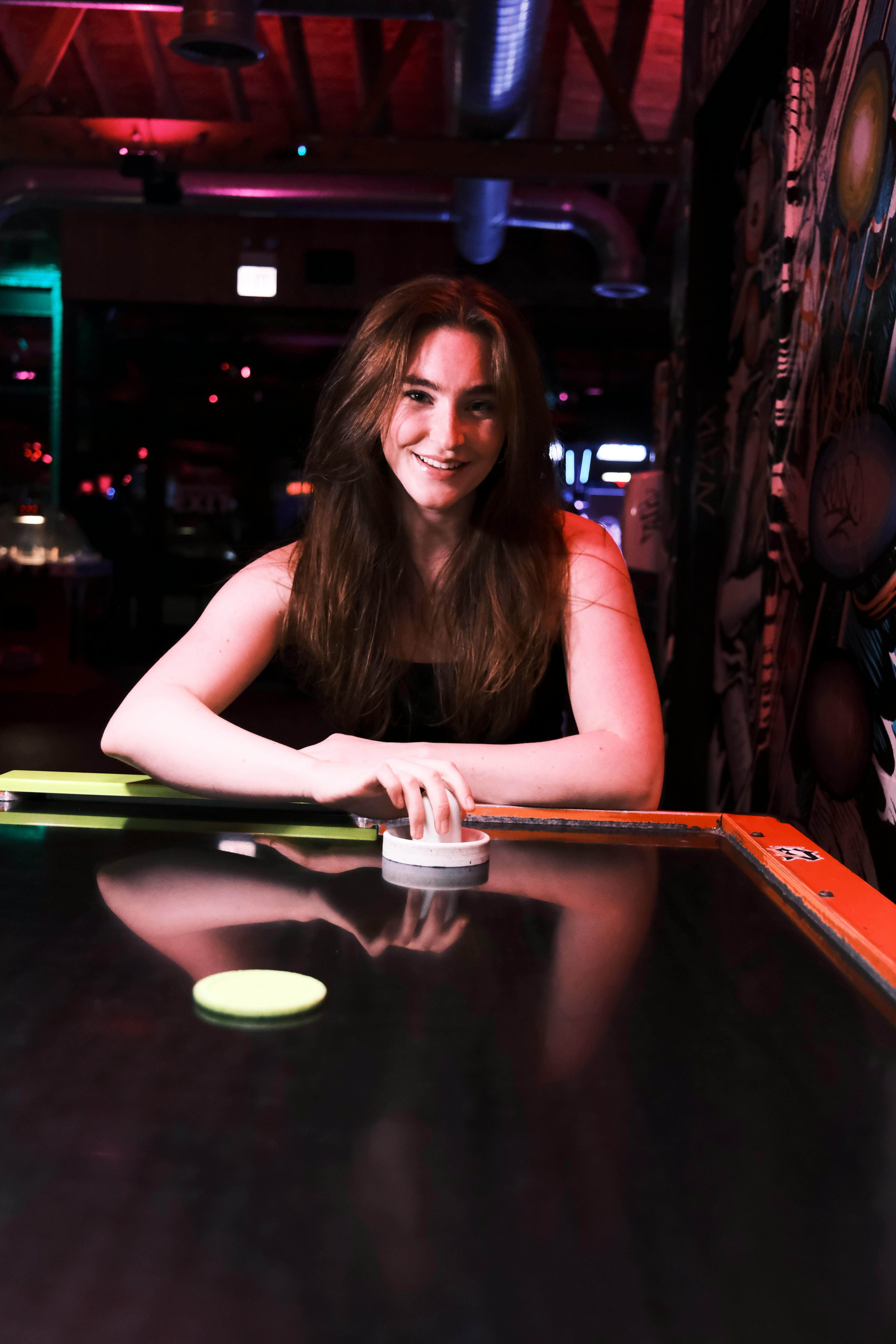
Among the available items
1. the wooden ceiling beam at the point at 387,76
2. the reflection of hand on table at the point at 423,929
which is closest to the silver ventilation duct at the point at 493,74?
the wooden ceiling beam at the point at 387,76

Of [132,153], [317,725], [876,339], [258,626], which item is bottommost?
[317,725]

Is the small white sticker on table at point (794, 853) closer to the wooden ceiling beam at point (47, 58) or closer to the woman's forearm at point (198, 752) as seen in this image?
the woman's forearm at point (198, 752)

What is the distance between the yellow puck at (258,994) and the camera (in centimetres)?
67

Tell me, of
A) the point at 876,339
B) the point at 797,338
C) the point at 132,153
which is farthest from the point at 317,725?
the point at 876,339

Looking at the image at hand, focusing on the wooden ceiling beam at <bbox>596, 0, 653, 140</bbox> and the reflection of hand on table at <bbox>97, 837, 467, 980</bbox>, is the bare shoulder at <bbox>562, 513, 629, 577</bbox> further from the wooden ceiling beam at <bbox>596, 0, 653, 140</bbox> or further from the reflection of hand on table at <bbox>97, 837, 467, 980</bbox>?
the wooden ceiling beam at <bbox>596, 0, 653, 140</bbox>

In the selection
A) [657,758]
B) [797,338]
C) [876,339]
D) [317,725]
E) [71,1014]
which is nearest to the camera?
[71,1014]

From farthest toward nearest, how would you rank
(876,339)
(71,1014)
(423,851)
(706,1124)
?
(876,339), (423,851), (71,1014), (706,1124)

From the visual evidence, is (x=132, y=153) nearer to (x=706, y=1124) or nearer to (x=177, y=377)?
(x=177, y=377)

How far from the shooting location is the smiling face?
167 centimetres

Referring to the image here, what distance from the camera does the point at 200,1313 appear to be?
405mm

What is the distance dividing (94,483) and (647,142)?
4.56 m

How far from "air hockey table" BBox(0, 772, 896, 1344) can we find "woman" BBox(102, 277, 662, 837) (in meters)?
0.62

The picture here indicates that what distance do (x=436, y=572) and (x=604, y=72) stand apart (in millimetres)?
3439

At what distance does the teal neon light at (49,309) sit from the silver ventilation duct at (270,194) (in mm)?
2335
